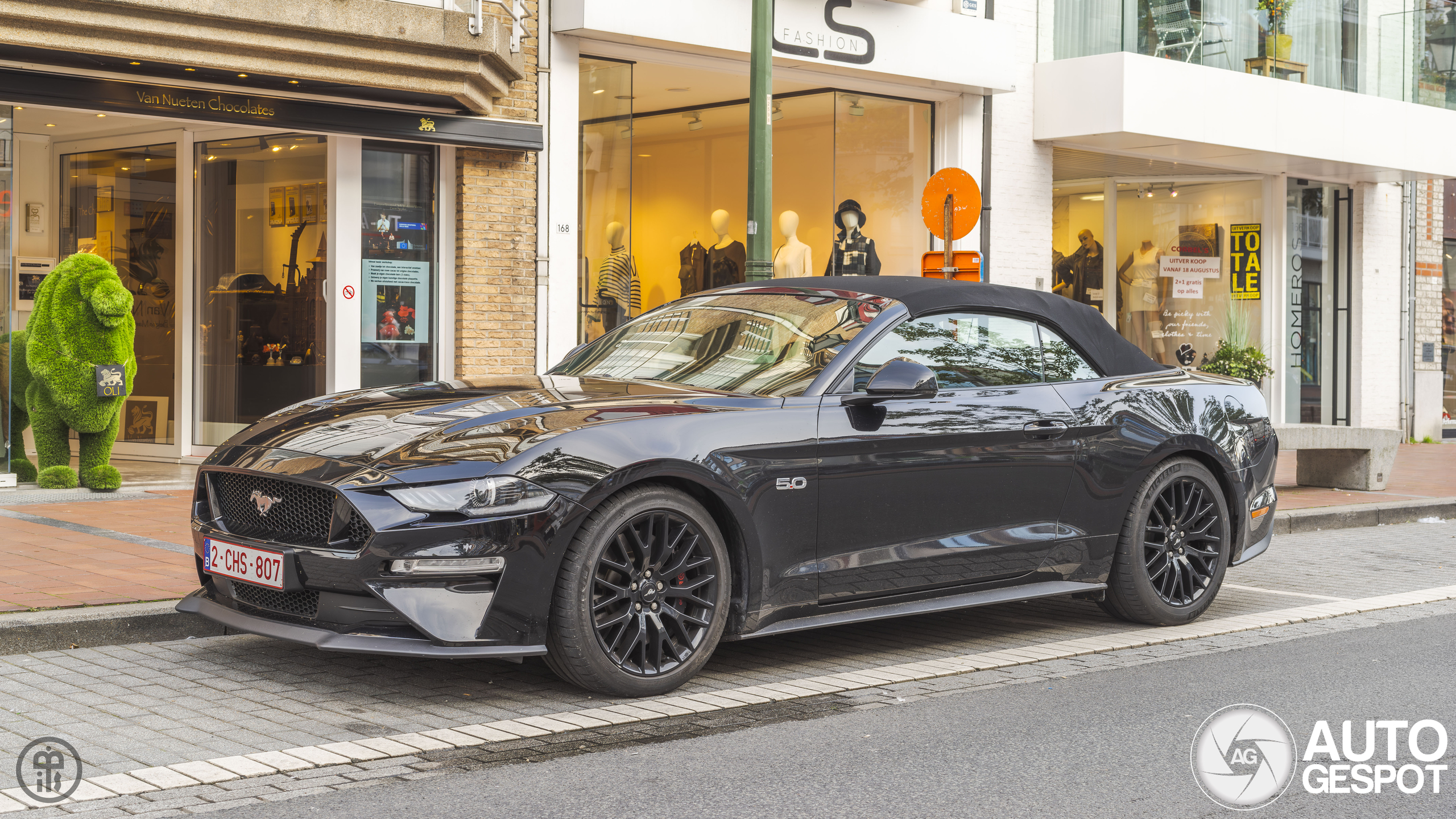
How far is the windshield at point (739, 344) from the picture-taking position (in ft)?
18.3

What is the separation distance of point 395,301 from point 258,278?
1.37m

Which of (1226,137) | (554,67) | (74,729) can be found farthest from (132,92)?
(1226,137)

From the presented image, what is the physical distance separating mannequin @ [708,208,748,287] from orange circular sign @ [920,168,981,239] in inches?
165

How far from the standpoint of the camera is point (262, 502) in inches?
195

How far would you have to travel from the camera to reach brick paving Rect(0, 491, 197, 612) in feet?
20.4

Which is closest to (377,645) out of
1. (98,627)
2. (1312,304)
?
(98,627)

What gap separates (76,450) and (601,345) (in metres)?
7.24

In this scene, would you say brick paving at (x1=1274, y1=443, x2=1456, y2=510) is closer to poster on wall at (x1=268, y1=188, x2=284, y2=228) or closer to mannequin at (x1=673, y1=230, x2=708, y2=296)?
mannequin at (x1=673, y1=230, x2=708, y2=296)

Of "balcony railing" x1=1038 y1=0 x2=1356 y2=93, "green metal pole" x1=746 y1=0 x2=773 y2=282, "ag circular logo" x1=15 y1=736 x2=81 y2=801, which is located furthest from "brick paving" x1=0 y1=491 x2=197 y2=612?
"balcony railing" x1=1038 y1=0 x2=1356 y2=93

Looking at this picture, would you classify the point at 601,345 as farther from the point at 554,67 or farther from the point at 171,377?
the point at 171,377

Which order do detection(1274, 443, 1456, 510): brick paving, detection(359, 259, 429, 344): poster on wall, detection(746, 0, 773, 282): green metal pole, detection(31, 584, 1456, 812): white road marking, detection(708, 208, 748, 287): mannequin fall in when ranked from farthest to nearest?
detection(708, 208, 748, 287): mannequin, detection(359, 259, 429, 344): poster on wall, detection(1274, 443, 1456, 510): brick paving, detection(746, 0, 773, 282): green metal pole, detection(31, 584, 1456, 812): white road marking

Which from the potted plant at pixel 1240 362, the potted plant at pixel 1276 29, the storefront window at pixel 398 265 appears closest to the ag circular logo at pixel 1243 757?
the storefront window at pixel 398 265

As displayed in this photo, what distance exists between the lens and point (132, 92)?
35.2ft

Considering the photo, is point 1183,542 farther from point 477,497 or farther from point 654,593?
point 477,497
